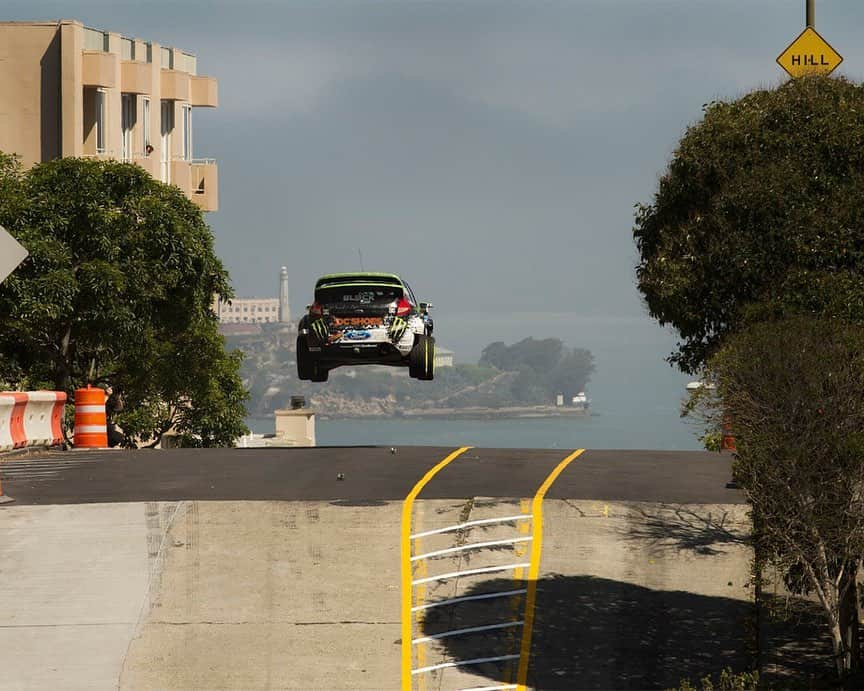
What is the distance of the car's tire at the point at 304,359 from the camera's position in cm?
3130

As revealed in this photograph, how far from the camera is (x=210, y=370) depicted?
54.8 meters

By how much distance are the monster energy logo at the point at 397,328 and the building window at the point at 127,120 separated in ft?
155

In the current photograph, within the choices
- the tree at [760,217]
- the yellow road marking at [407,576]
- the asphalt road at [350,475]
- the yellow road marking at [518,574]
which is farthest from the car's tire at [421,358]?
the tree at [760,217]

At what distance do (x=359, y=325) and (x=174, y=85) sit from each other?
5173 centimetres

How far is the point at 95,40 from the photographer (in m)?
72.8

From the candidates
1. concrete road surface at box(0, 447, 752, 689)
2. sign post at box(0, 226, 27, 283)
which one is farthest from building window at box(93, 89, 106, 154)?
sign post at box(0, 226, 27, 283)

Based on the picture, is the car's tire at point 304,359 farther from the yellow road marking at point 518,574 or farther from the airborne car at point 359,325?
the yellow road marking at point 518,574

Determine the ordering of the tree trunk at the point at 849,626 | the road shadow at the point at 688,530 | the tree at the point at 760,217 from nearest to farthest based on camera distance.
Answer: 1. the tree trunk at the point at 849,626
2. the tree at the point at 760,217
3. the road shadow at the point at 688,530

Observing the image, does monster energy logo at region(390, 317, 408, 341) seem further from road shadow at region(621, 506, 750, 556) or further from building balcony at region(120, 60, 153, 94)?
building balcony at region(120, 60, 153, 94)

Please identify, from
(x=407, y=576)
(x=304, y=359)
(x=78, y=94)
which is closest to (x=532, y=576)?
(x=407, y=576)

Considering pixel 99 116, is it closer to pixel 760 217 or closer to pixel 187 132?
pixel 187 132

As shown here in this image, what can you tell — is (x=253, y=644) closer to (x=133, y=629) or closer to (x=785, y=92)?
(x=133, y=629)

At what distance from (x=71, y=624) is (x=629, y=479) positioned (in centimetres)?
1028

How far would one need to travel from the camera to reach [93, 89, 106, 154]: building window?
72.4 meters
